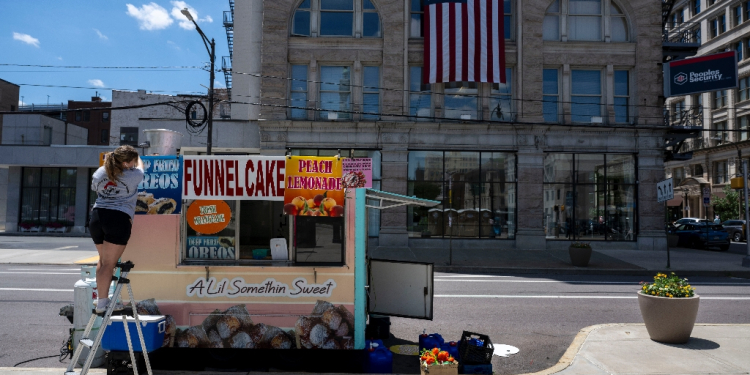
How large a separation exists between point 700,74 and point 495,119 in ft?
32.0

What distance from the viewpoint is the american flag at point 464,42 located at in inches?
936

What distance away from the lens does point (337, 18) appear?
24719 millimetres

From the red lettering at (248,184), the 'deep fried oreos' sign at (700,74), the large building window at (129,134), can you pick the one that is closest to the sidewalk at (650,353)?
the red lettering at (248,184)

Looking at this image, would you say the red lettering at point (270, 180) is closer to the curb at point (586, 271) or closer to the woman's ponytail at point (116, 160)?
the woman's ponytail at point (116, 160)

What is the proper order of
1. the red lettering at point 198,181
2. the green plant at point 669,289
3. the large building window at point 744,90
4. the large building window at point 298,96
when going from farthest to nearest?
1. the large building window at point 744,90
2. the large building window at point 298,96
3. the green plant at point 669,289
4. the red lettering at point 198,181

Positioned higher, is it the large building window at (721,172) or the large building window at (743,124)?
the large building window at (743,124)

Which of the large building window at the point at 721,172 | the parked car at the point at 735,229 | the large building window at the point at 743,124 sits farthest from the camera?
the large building window at the point at 721,172

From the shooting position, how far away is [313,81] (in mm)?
24219

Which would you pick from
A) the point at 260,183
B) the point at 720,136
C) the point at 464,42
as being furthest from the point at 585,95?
the point at 720,136

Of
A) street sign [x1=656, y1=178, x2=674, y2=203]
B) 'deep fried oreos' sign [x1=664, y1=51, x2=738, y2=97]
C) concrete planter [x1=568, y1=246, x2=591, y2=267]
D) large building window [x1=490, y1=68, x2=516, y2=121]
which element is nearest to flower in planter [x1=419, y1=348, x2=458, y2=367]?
concrete planter [x1=568, y1=246, x2=591, y2=267]

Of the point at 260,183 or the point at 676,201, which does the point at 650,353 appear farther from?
the point at 676,201

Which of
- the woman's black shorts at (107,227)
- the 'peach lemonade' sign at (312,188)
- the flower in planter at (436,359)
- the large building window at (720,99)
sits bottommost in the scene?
the flower in planter at (436,359)

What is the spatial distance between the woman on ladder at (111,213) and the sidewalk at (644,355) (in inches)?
64.4

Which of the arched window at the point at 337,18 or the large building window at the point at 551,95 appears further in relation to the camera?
the arched window at the point at 337,18
